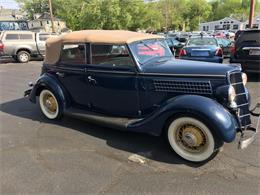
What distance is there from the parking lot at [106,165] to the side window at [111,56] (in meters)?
1.24

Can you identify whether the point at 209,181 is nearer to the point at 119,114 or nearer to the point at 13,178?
the point at 119,114

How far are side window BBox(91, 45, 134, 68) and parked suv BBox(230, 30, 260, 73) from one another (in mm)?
5590

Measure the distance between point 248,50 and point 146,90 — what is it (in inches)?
223

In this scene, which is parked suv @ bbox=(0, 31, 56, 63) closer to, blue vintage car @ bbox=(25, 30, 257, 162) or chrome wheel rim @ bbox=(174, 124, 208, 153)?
blue vintage car @ bbox=(25, 30, 257, 162)

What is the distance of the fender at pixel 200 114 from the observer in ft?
11.1

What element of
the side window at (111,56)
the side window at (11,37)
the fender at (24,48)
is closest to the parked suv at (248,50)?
the side window at (111,56)

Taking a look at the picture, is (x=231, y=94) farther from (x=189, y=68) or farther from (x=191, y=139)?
(x=191, y=139)

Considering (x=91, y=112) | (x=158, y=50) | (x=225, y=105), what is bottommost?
(x=91, y=112)

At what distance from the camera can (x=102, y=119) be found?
4535mm

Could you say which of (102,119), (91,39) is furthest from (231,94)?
(91,39)

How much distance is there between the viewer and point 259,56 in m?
8.15

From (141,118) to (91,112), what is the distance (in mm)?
1063

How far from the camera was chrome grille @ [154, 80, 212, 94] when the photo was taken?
3705 mm

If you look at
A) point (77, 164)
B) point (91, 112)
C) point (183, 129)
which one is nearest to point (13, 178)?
point (77, 164)
